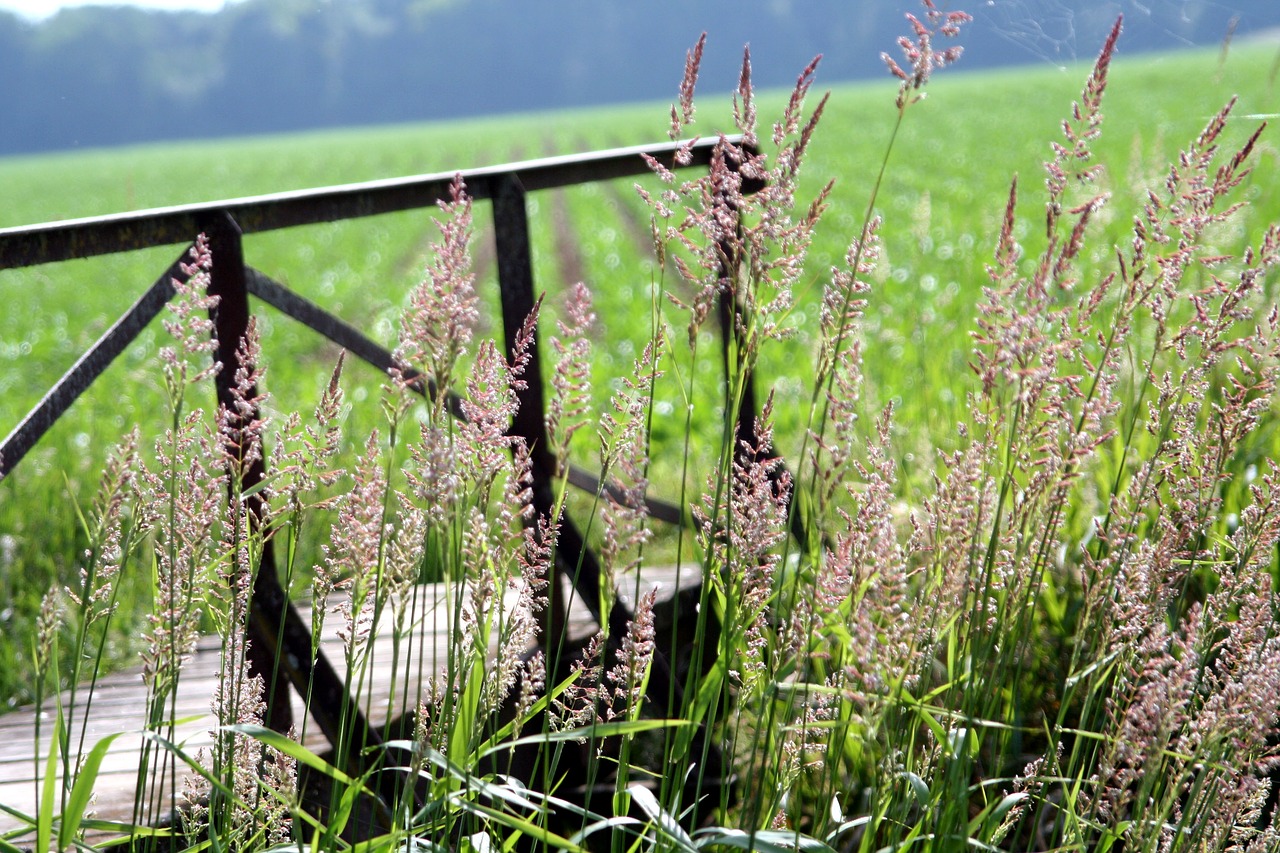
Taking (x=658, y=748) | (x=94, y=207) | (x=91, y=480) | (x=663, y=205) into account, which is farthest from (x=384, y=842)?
(x=94, y=207)

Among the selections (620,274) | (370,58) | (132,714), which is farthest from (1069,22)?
(370,58)

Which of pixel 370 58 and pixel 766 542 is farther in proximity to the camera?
pixel 370 58

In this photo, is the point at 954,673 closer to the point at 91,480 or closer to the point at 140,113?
the point at 91,480

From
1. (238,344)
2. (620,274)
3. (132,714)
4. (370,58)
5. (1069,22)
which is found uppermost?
(370,58)

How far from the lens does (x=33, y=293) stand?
20.6m

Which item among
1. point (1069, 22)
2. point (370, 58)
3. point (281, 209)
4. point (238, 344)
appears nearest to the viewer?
point (238, 344)

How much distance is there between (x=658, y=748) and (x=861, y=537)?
84.3 inches

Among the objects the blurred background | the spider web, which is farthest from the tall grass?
the blurred background

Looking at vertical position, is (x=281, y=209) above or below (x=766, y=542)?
above

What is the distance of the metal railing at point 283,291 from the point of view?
6.03 feet

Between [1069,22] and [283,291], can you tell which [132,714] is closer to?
[283,291]

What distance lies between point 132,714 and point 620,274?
540 inches

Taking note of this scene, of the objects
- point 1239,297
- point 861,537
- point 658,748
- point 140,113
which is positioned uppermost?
point 140,113

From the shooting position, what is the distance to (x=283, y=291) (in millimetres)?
2078
